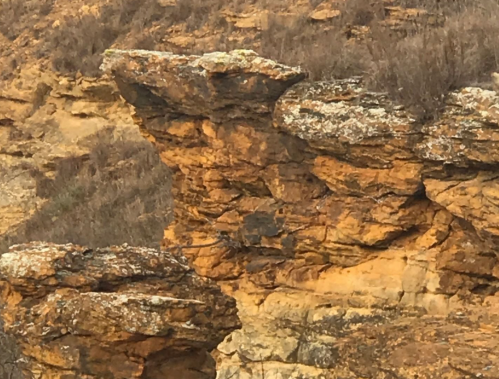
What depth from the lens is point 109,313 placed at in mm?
4570

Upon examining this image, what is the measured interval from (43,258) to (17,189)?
Answer: 985 centimetres

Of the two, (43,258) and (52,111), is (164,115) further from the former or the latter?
(52,111)

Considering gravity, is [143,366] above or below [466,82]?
below

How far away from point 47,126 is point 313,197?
870 centimetres

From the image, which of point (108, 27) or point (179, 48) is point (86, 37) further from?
point (179, 48)

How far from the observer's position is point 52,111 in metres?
14.6

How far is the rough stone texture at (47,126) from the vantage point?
14.2 metres

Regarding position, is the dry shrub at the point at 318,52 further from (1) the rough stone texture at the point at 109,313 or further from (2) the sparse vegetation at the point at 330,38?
(1) the rough stone texture at the point at 109,313

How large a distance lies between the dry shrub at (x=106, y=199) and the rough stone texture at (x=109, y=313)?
17.4 ft

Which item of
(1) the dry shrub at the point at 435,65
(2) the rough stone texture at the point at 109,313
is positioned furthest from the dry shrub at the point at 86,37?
(2) the rough stone texture at the point at 109,313

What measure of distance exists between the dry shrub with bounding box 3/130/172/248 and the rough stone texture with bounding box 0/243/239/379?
5.32 m

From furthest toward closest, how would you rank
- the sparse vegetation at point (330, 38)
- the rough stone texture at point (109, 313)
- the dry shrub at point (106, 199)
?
the dry shrub at point (106, 199), the sparse vegetation at point (330, 38), the rough stone texture at point (109, 313)

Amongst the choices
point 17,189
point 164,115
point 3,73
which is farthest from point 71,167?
point 164,115

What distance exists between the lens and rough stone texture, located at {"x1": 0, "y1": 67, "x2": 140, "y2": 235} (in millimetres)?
14234
